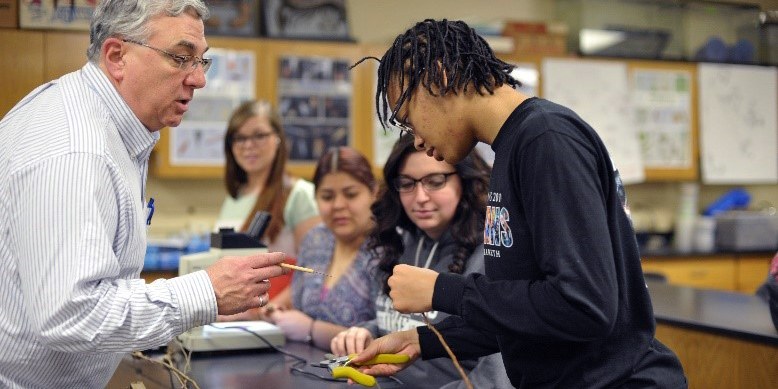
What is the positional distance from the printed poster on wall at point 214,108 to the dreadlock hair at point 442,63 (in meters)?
3.16

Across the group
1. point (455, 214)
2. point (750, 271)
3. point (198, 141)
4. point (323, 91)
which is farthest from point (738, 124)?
point (455, 214)

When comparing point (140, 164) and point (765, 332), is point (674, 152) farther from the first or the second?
point (140, 164)

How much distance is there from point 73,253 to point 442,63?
63 cm

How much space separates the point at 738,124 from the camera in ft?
18.0

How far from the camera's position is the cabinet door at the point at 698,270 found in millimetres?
4820

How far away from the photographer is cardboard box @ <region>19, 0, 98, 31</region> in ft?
13.4

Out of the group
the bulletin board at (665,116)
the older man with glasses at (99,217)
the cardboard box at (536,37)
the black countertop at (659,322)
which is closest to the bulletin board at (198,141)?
the cardboard box at (536,37)

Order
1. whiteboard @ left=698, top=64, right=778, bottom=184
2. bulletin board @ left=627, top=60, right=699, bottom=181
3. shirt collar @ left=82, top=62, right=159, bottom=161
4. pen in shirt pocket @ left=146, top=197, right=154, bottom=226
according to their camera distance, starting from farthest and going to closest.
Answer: whiteboard @ left=698, top=64, right=778, bottom=184
bulletin board @ left=627, top=60, right=699, bottom=181
pen in shirt pocket @ left=146, top=197, right=154, bottom=226
shirt collar @ left=82, top=62, right=159, bottom=161

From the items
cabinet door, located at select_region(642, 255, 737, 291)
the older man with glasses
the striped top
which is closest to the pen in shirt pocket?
the older man with glasses

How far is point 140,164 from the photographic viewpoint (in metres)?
1.63

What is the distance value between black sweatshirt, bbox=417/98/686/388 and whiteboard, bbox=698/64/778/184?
14.8ft

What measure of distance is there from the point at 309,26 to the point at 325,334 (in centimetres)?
269

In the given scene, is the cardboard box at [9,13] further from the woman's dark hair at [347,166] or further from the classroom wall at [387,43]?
the woman's dark hair at [347,166]

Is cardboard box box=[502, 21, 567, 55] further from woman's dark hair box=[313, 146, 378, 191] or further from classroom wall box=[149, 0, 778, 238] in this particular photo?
woman's dark hair box=[313, 146, 378, 191]
